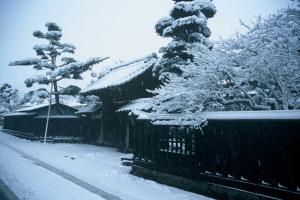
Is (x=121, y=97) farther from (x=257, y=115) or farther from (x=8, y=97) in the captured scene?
(x=8, y=97)

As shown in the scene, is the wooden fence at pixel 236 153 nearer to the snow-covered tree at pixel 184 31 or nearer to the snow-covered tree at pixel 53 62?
the snow-covered tree at pixel 184 31

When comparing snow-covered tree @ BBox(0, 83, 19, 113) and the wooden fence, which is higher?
snow-covered tree @ BBox(0, 83, 19, 113)

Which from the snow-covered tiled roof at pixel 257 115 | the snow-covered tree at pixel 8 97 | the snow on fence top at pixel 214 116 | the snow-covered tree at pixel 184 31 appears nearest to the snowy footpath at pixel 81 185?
the snow on fence top at pixel 214 116

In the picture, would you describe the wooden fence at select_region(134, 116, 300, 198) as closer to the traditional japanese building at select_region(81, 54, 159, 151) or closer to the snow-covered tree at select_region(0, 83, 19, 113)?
the traditional japanese building at select_region(81, 54, 159, 151)

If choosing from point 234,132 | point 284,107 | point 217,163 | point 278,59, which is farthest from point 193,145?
point 278,59

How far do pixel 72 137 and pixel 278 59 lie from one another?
996 inches

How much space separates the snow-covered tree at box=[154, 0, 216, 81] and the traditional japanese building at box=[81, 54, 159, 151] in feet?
14.5

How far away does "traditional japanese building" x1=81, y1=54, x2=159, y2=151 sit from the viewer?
20.4 meters

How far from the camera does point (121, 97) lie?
2198 centimetres

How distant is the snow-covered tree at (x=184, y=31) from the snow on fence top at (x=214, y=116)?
5.76m

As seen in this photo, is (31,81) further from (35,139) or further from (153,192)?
(153,192)

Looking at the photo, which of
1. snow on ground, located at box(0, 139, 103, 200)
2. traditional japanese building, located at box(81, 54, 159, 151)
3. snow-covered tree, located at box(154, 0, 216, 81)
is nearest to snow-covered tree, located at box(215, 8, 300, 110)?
snow-covered tree, located at box(154, 0, 216, 81)

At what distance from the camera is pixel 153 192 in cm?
808

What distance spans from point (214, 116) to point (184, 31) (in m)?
9.72
